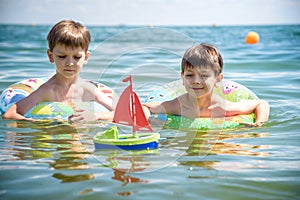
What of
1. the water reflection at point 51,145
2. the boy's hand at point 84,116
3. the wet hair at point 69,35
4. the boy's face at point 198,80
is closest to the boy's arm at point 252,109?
the boy's face at point 198,80

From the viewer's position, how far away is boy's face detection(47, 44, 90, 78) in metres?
5.26

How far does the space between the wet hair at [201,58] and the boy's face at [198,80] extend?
5 centimetres

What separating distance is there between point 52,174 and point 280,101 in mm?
4297

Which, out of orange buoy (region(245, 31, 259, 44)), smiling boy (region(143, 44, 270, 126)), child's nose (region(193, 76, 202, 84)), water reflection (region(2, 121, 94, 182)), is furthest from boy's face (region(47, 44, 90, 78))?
orange buoy (region(245, 31, 259, 44))

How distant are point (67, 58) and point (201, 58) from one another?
4.97 ft

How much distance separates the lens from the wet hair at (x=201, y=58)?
492 cm

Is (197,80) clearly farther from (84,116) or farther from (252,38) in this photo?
(252,38)

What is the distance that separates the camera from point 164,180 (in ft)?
10.6

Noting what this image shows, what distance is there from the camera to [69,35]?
5219 millimetres

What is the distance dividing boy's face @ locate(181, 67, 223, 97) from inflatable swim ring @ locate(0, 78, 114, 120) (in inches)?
49.1

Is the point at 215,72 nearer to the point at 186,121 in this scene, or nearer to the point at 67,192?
the point at 186,121

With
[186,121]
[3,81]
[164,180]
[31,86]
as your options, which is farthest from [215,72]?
[3,81]

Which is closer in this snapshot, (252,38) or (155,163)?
(155,163)

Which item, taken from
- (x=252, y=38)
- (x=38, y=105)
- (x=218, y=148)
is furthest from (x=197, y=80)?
(x=252, y=38)
